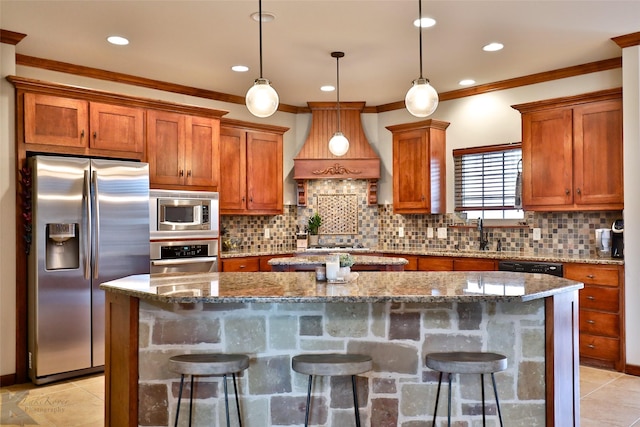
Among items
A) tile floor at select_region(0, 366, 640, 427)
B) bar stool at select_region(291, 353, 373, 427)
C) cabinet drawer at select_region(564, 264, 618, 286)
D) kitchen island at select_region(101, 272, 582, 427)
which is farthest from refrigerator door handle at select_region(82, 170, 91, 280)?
cabinet drawer at select_region(564, 264, 618, 286)

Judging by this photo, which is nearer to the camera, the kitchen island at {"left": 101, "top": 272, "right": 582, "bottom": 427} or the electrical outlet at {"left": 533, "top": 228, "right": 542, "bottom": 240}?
the kitchen island at {"left": 101, "top": 272, "right": 582, "bottom": 427}

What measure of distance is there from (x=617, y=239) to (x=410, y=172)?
7.56ft

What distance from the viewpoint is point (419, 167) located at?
6.26 metres

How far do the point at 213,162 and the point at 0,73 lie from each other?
198cm

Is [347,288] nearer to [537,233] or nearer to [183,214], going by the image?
[183,214]

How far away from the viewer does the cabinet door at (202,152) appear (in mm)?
5285

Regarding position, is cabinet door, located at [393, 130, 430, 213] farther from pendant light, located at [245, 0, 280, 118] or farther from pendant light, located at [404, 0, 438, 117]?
pendant light, located at [245, 0, 280, 118]

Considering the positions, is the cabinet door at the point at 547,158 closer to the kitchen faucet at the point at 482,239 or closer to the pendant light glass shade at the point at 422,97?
the kitchen faucet at the point at 482,239

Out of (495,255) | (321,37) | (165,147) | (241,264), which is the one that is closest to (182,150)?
(165,147)

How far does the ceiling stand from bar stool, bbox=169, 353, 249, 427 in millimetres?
2403

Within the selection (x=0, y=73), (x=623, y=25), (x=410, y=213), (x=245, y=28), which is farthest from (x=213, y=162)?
(x=623, y=25)

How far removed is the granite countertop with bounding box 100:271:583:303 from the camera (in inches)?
97.3

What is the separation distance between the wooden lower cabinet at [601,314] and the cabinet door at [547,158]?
739mm

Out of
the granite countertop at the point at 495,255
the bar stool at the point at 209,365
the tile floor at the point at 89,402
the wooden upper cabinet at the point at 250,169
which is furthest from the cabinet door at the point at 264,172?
the bar stool at the point at 209,365
